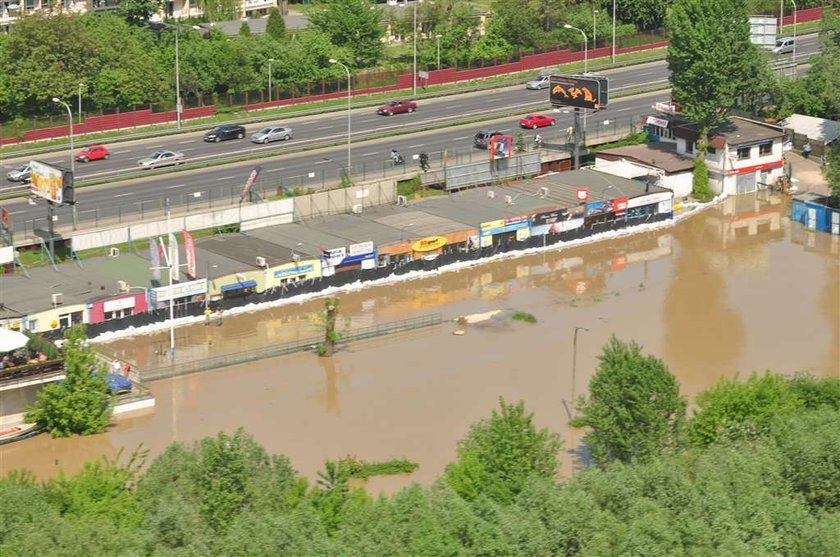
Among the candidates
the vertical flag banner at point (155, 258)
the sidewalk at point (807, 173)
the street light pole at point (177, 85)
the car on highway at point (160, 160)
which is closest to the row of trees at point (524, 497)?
the vertical flag banner at point (155, 258)

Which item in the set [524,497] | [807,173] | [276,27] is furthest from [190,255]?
[276,27]

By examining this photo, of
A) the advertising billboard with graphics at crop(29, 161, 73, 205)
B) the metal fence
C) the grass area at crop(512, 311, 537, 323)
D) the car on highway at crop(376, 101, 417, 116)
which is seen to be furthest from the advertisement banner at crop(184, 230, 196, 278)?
the car on highway at crop(376, 101, 417, 116)

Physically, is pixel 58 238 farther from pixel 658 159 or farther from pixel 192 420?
pixel 658 159

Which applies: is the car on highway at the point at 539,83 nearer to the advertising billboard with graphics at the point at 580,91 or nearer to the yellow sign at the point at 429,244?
the advertising billboard with graphics at the point at 580,91

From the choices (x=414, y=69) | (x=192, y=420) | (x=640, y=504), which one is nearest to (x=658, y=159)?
(x=414, y=69)

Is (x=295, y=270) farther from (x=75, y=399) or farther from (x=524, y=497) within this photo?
(x=524, y=497)
